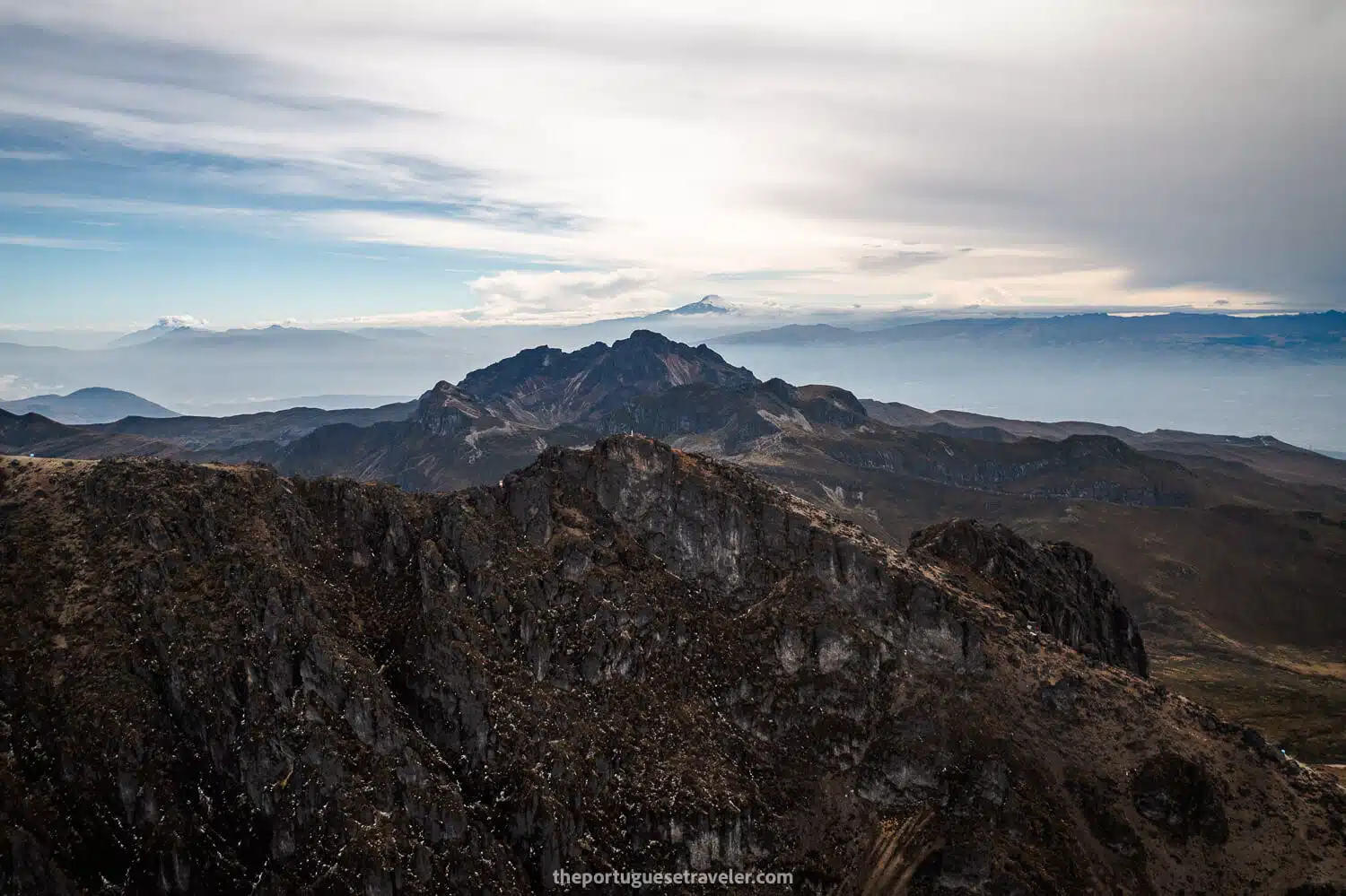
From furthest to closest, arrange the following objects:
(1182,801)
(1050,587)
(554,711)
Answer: (1050,587) < (1182,801) < (554,711)

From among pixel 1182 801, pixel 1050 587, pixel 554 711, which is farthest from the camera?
pixel 1050 587

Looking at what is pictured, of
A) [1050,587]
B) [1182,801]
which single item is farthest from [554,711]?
[1050,587]

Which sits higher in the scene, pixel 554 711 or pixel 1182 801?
pixel 554 711

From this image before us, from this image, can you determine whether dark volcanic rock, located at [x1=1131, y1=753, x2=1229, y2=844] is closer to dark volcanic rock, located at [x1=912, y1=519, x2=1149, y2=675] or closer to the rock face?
the rock face

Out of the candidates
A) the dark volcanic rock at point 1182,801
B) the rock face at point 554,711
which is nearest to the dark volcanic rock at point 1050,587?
the rock face at point 554,711

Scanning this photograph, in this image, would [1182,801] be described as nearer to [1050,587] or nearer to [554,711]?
[1050,587]

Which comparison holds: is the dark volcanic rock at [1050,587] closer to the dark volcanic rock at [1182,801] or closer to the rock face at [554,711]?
the rock face at [554,711]

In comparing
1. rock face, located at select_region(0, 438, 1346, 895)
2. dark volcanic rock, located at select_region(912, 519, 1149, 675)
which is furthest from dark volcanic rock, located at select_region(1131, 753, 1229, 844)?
dark volcanic rock, located at select_region(912, 519, 1149, 675)
